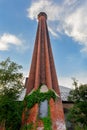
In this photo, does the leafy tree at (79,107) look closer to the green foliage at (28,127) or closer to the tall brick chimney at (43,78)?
the tall brick chimney at (43,78)

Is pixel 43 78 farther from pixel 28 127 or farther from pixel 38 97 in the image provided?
pixel 28 127

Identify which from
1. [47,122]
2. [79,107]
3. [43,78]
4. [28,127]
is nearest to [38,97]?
[43,78]

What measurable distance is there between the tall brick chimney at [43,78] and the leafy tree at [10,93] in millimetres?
1713

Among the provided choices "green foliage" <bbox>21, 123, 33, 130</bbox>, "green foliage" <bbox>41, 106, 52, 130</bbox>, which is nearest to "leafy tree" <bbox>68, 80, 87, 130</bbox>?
"green foliage" <bbox>41, 106, 52, 130</bbox>

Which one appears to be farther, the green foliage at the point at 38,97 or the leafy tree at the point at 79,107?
the green foliage at the point at 38,97

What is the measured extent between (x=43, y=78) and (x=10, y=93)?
585 cm

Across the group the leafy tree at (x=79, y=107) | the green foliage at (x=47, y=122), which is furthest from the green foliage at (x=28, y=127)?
the leafy tree at (x=79, y=107)

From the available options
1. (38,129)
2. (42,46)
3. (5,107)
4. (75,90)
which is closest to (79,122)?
(75,90)

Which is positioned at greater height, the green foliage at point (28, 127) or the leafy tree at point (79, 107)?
the leafy tree at point (79, 107)

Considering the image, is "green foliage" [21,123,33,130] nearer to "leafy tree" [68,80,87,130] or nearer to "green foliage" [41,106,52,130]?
"green foliage" [41,106,52,130]

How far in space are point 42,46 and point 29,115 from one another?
10.7 m

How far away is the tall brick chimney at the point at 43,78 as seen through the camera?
28906mm

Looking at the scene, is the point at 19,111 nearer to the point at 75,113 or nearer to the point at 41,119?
the point at 41,119

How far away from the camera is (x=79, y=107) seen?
2581 cm
